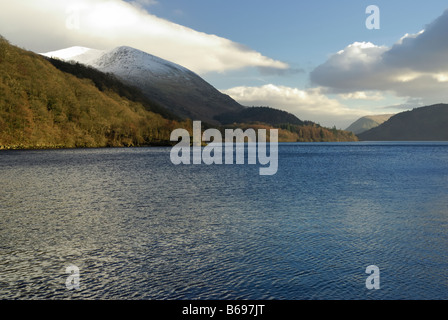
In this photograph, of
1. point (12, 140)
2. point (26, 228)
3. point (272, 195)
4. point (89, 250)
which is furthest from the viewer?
point (12, 140)

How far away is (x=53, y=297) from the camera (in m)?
13.6
